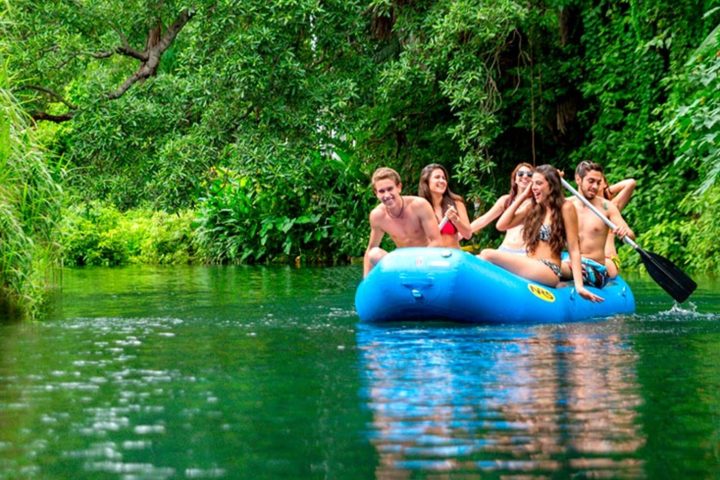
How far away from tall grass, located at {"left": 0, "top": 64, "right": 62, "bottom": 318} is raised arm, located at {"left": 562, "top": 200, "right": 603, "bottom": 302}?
149 inches

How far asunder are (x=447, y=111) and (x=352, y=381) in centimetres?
1412

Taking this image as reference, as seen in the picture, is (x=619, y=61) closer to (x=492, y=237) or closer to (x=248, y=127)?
(x=492, y=237)

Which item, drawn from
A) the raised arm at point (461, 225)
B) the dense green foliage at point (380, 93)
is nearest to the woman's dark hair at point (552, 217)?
the raised arm at point (461, 225)

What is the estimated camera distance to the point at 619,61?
19.0 metres

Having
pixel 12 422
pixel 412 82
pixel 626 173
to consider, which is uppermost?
pixel 412 82

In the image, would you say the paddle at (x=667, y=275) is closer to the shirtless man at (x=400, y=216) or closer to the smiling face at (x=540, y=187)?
the smiling face at (x=540, y=187)

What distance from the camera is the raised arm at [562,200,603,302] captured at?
1042 cm

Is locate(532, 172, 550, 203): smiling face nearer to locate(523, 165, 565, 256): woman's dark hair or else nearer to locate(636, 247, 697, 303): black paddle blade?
locate(523, 165, 565, 256): woman's dark hair

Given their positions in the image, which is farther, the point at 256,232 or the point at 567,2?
the point at 256,232

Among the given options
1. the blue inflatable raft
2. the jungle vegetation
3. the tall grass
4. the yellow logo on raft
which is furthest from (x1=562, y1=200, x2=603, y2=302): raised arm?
the jungle vegetation

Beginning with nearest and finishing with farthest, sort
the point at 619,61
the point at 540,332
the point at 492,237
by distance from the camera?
the point at 540,332 → the point at 619,61 → the point at 492,237

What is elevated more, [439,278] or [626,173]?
[626,173]

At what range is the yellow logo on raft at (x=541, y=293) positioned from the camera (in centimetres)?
1005

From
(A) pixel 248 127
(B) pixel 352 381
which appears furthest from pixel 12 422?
(A) pixel 248 127
